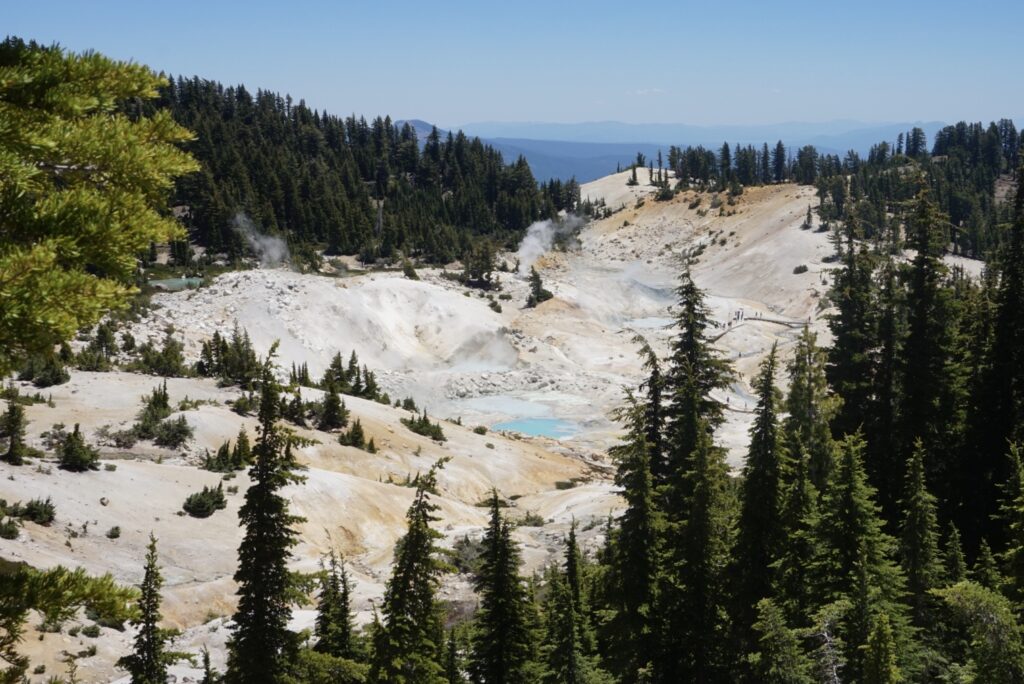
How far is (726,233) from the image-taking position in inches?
5571

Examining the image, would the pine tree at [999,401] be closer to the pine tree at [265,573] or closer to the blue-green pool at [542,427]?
the pine tree at [265,573]

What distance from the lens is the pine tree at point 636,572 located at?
65.5ft

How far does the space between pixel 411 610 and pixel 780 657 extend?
7.65m

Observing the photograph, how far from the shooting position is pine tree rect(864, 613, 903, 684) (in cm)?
1327

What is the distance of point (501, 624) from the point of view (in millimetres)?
17688

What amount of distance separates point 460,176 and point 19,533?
132m

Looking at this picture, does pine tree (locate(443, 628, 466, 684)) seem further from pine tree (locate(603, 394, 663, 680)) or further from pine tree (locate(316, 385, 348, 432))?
pine tree (locate(316, 385, 348, 432))

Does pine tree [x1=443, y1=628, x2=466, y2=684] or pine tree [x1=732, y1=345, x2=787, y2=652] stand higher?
pine tree [x1=732, y1=345, x2=787, y2=652]

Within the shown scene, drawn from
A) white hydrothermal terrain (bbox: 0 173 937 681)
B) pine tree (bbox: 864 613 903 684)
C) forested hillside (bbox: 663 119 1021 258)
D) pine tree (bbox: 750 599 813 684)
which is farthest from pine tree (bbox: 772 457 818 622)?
forested hillside (bbox: 663 119 1021 258)

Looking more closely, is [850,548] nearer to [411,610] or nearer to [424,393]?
[411,610]

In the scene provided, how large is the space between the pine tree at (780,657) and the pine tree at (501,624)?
4.98 metres

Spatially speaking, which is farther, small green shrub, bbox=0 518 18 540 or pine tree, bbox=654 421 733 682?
small green shrub, bbox=0 518 18 540

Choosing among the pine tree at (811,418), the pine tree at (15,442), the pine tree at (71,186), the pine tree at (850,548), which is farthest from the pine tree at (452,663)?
the pine tree at (15,442)

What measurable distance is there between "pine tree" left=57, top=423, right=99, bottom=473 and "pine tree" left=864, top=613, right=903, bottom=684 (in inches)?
1103
